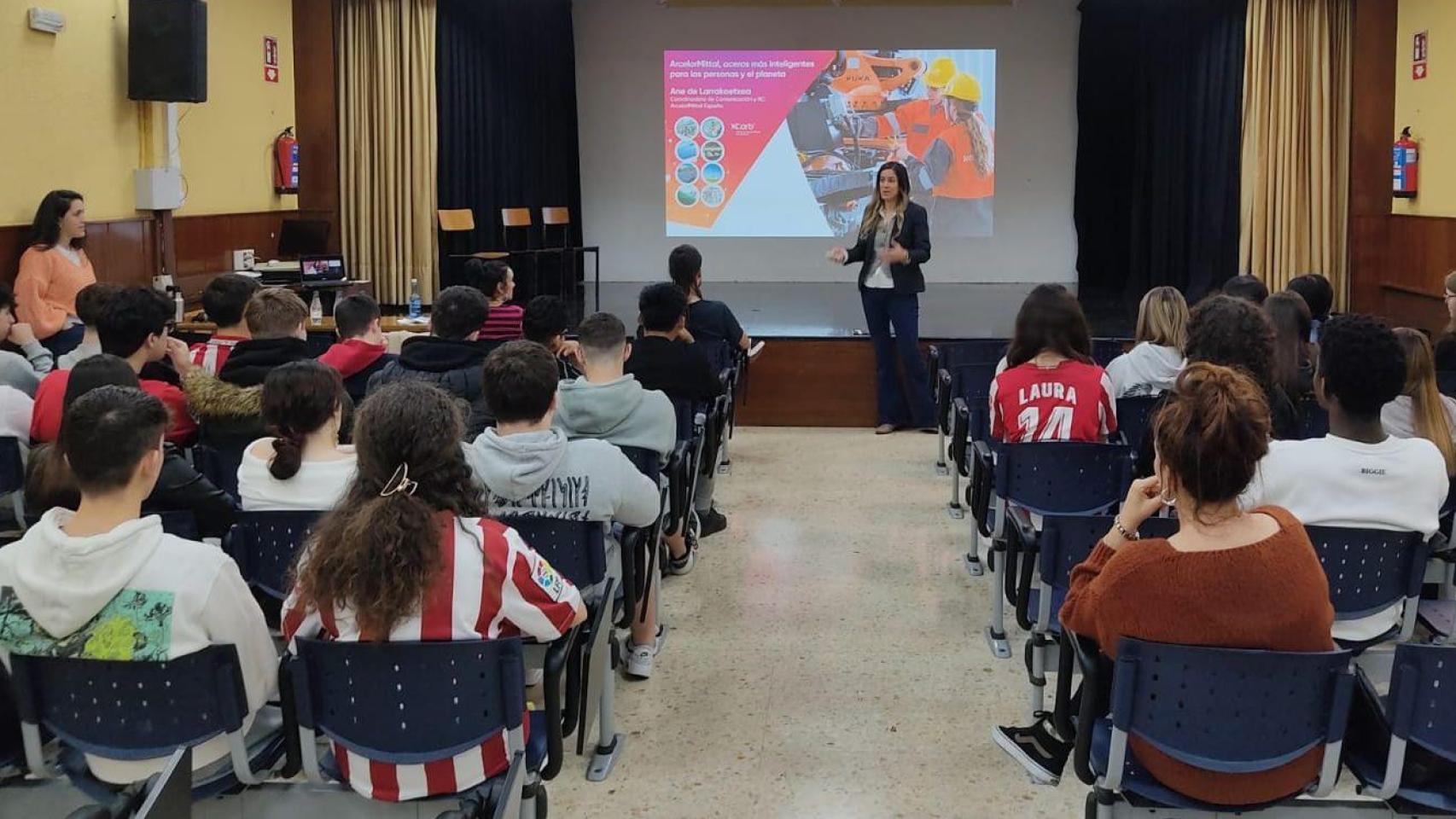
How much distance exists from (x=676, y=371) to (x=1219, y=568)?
282 centimetres

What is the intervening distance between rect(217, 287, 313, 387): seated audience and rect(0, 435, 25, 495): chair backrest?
0.57m

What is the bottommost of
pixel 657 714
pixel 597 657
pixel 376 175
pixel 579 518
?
pixel 657 714

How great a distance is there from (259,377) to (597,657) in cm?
169

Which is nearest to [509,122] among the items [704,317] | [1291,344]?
[704,317]

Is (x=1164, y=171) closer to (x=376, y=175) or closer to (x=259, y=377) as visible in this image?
(x=376, y=175)

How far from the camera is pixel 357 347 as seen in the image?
14.0ft

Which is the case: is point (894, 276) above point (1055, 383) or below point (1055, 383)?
above

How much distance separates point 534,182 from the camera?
10.9 m

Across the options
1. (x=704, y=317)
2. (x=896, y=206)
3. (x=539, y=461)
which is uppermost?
(x=896, y=206)

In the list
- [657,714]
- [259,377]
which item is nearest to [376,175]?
[259,377]

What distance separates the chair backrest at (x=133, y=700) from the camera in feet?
6.18

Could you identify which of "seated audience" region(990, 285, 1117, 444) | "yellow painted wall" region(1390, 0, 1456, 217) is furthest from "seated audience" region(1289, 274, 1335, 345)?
"yellow painted wall" region(1390, 0, 1456, 217)

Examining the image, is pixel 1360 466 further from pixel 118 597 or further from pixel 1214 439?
pixel 118 597

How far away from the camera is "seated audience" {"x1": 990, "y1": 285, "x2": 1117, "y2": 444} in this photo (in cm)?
367
